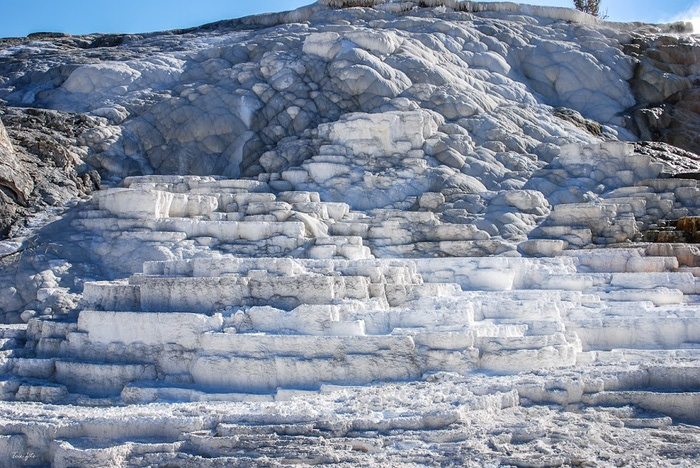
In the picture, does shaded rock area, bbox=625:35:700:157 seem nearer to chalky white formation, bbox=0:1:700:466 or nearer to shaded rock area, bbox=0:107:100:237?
chalky white formation, bbox=0:1:700:466

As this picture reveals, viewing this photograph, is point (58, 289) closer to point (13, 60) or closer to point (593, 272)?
point (593, 272)

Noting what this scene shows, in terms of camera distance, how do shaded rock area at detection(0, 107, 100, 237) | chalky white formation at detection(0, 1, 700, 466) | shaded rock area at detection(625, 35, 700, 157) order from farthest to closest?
1. shaded rock area at detection(625, 35, 700, 157)
2. shaded rock area at detection(0, 107, 100, 237)
3. chalky white formation at detection(0, 1, 700, 466)

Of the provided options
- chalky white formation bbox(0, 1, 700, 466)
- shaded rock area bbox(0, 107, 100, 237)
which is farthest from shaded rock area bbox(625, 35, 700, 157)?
shaded rock area bbox(0, 107, 100, 237)

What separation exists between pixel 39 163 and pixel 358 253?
6.69 meters

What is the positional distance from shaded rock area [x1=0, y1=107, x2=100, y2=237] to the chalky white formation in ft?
0.68

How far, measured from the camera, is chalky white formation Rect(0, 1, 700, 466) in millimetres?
7250

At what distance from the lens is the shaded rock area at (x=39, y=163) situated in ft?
47.7

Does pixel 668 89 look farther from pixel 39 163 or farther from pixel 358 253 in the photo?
pixel 39 163

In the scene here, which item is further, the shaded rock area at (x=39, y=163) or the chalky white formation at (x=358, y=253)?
the shaded rock area at (x=39, y=163)

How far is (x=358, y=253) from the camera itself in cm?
1253

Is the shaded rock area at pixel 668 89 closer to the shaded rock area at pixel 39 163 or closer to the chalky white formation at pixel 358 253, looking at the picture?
the chalky white formation at pixel 358 253

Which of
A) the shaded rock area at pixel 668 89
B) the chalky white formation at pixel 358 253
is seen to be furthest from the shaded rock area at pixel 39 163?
the shaded rock area at pixel 668 89

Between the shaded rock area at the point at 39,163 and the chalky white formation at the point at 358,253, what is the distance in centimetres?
21

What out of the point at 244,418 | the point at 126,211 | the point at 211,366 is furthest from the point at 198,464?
the point at 126,211
